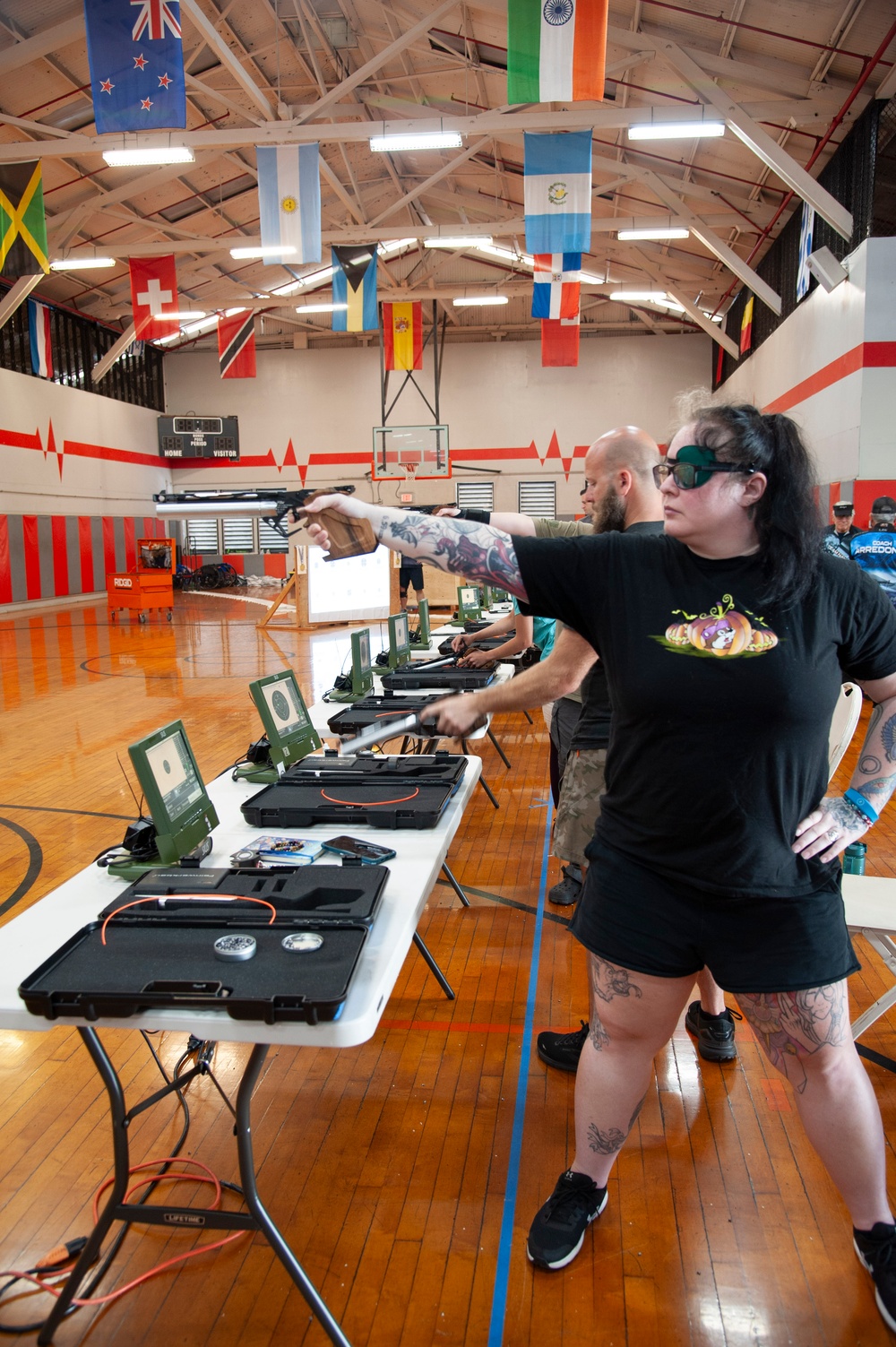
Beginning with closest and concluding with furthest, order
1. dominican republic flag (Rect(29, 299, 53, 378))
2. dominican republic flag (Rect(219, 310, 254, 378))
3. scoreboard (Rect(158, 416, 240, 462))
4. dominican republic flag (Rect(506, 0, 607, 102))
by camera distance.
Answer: dominican republic flag (Rect(506, 0, 607, 102)), dominican republic flag (Rect(219, 310, 254, 378)), dominican republic flag (Rect(29, 299, 53, 378)), scoreboard (Rect(158, 416, 240, 462))

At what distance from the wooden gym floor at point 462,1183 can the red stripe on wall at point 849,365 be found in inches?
257

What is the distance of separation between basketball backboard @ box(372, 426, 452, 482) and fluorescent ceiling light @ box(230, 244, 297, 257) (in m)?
7.23

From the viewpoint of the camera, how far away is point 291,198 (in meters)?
9.40

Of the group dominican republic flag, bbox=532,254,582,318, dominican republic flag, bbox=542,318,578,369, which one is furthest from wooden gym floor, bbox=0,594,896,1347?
dominican republic flag, bbox=542,318,578,369

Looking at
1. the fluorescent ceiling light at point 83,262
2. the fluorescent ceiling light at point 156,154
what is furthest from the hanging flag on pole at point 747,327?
the fluorescent ceiling light at point 83,262

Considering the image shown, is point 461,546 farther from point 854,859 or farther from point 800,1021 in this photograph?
point 854,859

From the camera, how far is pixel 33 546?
17250 millimetres

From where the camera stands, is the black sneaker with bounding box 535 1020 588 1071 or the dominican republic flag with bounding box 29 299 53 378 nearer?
the black sneaker with bounding box 535 1020 588 1071

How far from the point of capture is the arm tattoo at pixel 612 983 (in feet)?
5.48

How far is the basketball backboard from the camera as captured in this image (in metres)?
20.5

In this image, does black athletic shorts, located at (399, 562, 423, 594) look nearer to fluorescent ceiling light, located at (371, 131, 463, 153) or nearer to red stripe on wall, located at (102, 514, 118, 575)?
fluorescent ceiling light, located at (371, 131, 463, 153)

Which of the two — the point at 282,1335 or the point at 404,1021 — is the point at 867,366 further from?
the point at 282,1335

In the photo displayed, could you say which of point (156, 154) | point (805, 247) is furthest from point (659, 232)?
point (156, 154)

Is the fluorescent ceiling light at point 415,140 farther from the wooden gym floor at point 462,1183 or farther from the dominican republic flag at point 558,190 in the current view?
the wooden gym floor at point 462,1183
